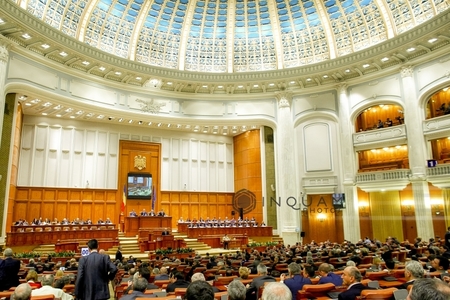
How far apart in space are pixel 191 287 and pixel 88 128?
20.4 meters

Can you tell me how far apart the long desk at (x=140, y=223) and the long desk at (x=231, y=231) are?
1.29m

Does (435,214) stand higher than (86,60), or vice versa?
(86,60)

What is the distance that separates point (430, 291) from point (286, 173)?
1896 cm

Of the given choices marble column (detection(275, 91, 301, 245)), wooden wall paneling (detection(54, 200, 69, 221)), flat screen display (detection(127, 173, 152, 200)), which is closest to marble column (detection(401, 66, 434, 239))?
marble column (detection(275, 91, 301, 245))

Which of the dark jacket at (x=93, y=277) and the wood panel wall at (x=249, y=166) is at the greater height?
the wood panel wall at (x=249, y=166)

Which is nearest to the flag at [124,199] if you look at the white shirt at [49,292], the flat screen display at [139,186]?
the flat screen display at [139,186]

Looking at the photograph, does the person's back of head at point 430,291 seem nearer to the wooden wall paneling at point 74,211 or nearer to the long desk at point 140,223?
the long desk at point 140,223

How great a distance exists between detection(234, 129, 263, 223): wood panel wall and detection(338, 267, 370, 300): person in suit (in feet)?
57.4

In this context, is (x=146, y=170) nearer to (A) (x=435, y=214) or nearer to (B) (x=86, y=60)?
(B) (x=86, y=60)

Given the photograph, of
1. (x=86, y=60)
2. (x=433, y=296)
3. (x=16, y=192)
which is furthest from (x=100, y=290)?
(x=16, y=192)

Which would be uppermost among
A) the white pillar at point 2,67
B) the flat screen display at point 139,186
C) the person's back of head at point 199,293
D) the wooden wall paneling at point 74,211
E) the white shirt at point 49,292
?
the white pillar at point 2,67

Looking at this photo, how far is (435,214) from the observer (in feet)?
53.4

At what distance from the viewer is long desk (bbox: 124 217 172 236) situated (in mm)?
18656

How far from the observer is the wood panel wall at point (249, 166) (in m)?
22.5
